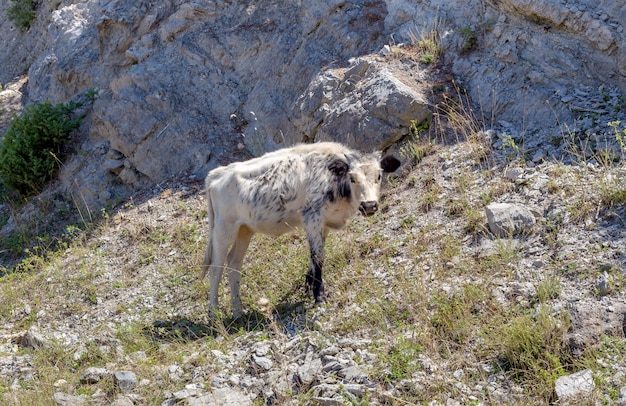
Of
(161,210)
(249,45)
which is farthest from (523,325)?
(249,45)

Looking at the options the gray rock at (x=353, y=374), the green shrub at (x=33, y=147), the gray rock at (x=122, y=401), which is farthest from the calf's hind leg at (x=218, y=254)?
the green shrub at (x=33, y=147)

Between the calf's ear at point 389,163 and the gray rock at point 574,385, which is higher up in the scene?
the calf's ear at point 389,163

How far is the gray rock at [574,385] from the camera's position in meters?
6.80

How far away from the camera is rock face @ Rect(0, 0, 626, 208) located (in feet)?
42.0

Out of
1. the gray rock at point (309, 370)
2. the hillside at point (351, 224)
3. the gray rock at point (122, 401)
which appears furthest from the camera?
the gray rock at point (122, 401)

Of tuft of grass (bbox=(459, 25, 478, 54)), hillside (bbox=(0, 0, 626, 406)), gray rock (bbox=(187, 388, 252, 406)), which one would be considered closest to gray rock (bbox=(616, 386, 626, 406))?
hillside (bbox=(0, 0, 626, 406))

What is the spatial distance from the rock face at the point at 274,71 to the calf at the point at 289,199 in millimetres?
3195

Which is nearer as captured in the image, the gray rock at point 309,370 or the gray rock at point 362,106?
the gray rock at point 309,370

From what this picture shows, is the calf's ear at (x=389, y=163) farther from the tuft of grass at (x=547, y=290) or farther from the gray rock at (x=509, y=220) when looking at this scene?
the tuft of grass at (x=547, y=290)

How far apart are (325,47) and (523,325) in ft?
30.5

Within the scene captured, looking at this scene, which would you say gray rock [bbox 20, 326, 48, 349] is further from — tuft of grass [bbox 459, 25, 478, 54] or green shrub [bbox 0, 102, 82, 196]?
tuft of grass [bbox 459, 25, 478, 54]

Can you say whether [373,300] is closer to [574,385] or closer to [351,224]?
[351,224]

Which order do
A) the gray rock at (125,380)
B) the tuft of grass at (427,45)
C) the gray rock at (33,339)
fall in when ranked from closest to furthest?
the gray rock at (125,380), the gray rock at (33,339), the tuft of grass at (427,45)

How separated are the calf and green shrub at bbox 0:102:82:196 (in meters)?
7.56
